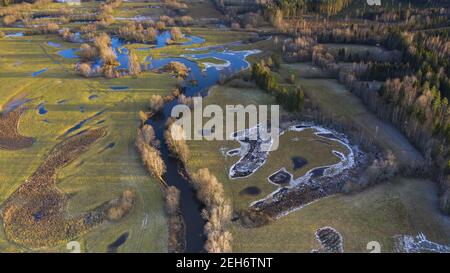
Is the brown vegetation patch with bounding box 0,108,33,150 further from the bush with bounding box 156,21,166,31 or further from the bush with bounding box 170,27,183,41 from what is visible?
the bush with bounding box 156,21,166,31

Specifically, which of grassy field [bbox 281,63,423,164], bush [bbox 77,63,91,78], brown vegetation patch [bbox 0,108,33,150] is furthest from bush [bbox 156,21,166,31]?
A: brown vegetation patch [bbox 0,108,33,150]

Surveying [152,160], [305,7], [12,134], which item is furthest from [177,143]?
[305,7]

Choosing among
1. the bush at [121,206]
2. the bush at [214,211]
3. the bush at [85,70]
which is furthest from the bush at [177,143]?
the bush at [85,70]

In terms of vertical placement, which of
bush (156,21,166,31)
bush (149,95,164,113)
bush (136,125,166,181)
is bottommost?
bush (136,125,166,181)

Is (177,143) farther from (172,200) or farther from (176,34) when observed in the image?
(176,34)

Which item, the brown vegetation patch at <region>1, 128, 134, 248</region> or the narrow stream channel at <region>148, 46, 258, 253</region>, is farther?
the narrow stream channel at <region>148, 46, 258, 253</region>

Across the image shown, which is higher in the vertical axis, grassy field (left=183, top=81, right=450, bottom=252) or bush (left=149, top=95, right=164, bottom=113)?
bush (left=149, top=95, right=164, bottom=113)

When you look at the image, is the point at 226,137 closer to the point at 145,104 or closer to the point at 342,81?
the point at 145,104
